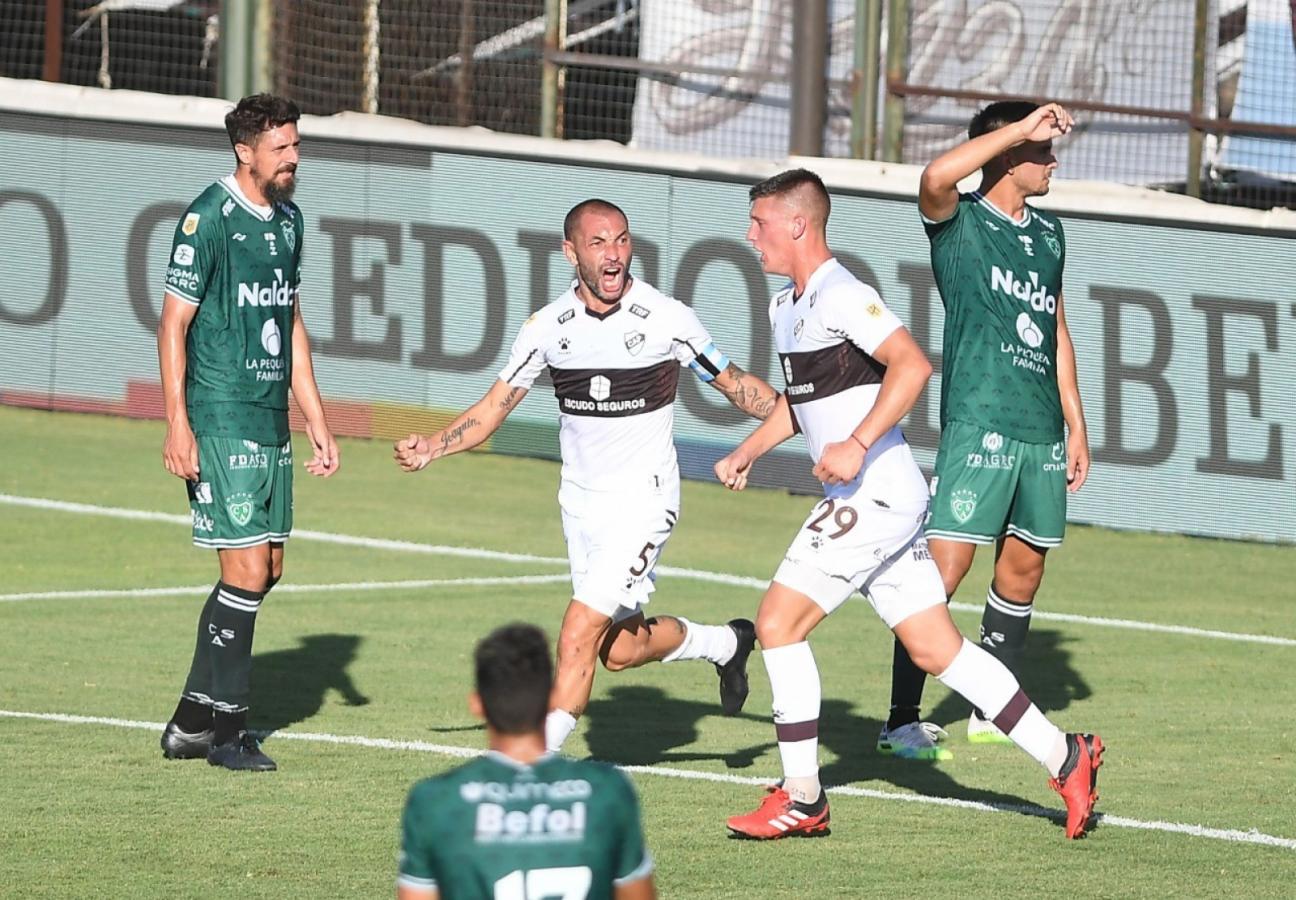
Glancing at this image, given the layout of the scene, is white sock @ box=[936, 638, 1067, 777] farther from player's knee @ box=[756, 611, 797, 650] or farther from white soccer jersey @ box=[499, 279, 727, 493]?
white soccer jersey @ box=[499, 279, 727, 493]

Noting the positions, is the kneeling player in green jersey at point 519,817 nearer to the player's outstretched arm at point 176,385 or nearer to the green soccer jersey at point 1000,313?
the player's outstretched arm at point 176,385

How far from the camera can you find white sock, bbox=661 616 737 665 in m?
8.81

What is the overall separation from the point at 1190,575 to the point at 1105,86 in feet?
16.0

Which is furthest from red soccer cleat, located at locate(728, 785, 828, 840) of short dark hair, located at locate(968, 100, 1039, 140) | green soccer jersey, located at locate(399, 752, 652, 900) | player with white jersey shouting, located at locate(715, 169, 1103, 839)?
green soccer jersey, located at locate(399, 752, 652, 900)

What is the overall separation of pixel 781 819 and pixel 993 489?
2088 millimetres

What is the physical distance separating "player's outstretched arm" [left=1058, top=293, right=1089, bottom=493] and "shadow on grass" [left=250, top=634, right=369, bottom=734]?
316 centimetres

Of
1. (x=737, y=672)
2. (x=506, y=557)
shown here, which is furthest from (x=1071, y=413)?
(x=506, y=557)

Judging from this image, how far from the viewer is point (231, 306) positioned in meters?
8.48

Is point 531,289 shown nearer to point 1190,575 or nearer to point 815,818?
point 1190,575

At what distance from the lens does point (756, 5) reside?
1792 cm

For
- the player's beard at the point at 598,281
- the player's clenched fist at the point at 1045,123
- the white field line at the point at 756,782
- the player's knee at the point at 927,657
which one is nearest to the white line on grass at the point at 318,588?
the white field line at the point at 756,782

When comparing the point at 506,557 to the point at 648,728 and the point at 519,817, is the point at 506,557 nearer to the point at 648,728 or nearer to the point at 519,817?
the point at 648,728

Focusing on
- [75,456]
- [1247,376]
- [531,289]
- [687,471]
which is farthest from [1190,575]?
[75,456]

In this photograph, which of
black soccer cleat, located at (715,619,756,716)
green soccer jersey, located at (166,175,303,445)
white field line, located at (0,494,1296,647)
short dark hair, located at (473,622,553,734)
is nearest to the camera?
short dark hair, located at (473,622,553,734)
